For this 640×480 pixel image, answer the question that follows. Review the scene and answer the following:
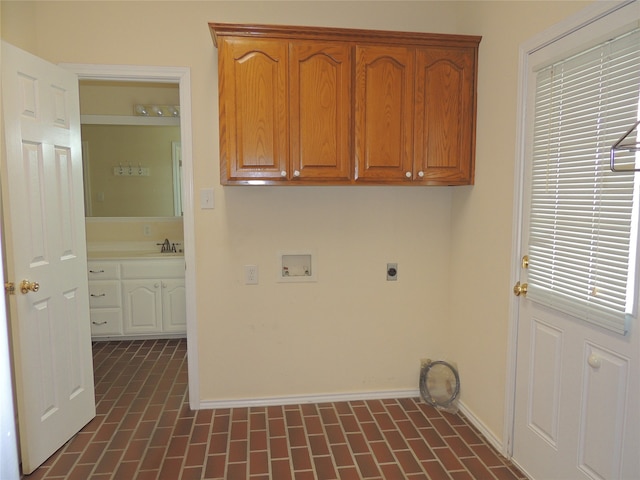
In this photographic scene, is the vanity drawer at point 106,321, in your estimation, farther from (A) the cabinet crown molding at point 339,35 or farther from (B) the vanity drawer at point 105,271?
(A) the cabinet crown molding at point 339,35

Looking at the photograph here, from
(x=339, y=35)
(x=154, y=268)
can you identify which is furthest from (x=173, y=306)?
(x=339, y=35)

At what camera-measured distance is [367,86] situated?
7.81ft

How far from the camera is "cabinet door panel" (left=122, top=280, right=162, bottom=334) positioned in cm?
392

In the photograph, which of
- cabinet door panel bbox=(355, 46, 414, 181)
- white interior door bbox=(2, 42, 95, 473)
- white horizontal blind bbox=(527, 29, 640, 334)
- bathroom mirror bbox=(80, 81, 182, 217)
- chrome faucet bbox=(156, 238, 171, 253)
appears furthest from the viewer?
chrome faucet bbox=(156, 238, 171, 253)

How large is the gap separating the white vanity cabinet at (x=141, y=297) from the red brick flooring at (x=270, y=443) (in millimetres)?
948

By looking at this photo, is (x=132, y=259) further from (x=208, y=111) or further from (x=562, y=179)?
(x=562, y=179)

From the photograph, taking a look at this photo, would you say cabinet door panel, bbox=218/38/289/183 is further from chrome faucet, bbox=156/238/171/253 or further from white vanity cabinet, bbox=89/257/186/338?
chrome faucet, bbox=156/238/171/253

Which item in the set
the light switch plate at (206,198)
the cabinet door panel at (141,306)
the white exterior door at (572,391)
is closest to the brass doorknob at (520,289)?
the white exterior door at (572,391)

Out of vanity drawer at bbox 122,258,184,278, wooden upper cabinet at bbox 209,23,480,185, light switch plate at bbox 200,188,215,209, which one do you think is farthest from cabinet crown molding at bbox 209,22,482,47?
vanity drawer at bbox 122,258,184,278

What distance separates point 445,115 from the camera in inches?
97.6

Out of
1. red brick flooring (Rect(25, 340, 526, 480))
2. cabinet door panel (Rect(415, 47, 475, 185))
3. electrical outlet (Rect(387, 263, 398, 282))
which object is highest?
cabinet door panel (Rect(415, 47, 475, 185))

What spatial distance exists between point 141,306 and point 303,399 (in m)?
1.95

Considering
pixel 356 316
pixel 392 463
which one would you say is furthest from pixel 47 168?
pixel 392 463

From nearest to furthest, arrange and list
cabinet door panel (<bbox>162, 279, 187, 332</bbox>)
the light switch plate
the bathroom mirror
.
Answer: the light switch plate → cabinet door panel (<bbox>162, 279, 187, 332</bbox>) → the bathroom mirror
